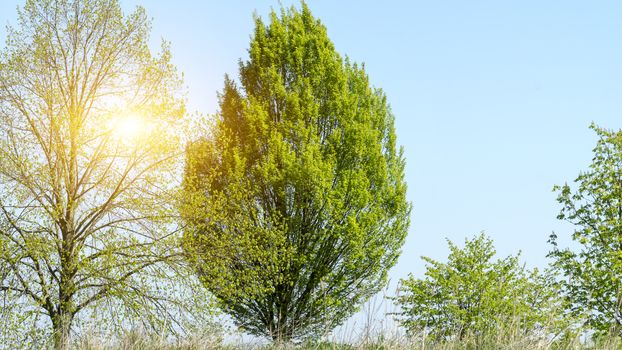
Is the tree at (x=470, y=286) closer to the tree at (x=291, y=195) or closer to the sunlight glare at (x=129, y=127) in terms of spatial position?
the tree at (x=291, y=195)

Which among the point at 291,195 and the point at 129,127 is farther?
the point at 291,195

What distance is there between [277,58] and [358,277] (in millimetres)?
7098

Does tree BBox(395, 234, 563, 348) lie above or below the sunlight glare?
below

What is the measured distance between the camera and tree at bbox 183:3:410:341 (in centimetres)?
1573

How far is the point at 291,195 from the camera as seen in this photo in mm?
16203

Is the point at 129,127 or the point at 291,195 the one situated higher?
the point at 129,127

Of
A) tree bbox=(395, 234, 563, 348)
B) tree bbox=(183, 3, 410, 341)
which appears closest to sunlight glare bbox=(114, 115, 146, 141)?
tree bbox=(183, 3, 410, 341)

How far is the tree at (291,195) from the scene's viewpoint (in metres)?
15.7

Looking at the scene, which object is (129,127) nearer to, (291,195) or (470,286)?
(291,195)

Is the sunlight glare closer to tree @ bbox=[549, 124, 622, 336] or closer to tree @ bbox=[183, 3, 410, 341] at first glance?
tree @ bbox=[183, 3, 410, 341]

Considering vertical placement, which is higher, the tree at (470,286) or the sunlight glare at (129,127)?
the sunlight glare at (129,127)

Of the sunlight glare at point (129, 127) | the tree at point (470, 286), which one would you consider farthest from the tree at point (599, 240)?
the sunlight glare at point (129, 127)

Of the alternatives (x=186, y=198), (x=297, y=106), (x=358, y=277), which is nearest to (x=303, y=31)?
(x=297, y=106)

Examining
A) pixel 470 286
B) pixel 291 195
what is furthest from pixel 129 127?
pixel 470 286
